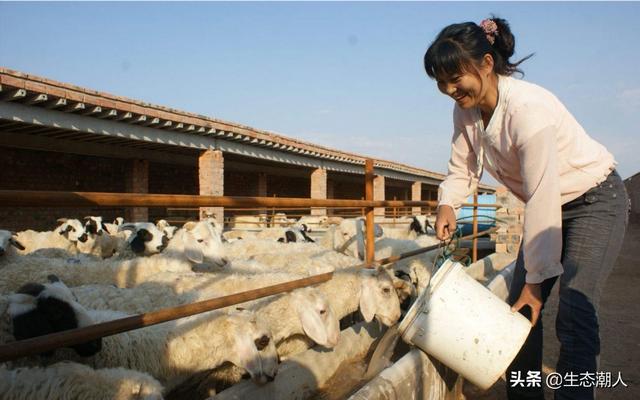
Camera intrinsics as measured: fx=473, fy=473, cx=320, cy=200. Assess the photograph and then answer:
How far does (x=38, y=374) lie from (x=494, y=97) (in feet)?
8.24

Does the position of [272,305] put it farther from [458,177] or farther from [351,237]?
[351,237]

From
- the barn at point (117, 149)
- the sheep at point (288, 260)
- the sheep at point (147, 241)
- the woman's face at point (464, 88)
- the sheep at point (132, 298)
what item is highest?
the barn at point (117, 149)

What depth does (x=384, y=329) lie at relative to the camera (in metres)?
4.43

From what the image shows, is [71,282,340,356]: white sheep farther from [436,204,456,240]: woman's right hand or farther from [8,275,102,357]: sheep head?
[436,204,456,240]: woman's right hand

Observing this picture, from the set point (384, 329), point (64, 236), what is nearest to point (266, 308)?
point (384, 329)

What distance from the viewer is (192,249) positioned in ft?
20.1

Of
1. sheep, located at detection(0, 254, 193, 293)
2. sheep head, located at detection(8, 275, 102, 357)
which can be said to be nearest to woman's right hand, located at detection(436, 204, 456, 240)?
sheep head, located at detection(8, 275, 102, 357)

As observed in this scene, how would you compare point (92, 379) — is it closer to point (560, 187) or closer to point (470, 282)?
point (470, 282)

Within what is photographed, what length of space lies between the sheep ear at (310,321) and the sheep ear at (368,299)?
2.25 ft

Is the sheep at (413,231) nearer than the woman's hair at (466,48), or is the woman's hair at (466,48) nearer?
the woman's hair at (466,48)

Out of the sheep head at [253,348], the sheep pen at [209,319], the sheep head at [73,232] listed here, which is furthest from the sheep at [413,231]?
the sheep head at [253,348]

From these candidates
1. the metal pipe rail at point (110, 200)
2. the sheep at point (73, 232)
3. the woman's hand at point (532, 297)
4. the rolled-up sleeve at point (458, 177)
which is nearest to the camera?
the metal pipe rail at point (110, 200)

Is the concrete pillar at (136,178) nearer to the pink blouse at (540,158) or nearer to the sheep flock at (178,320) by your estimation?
the sheep flock at (178,320)

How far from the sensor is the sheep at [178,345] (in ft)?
9.29
